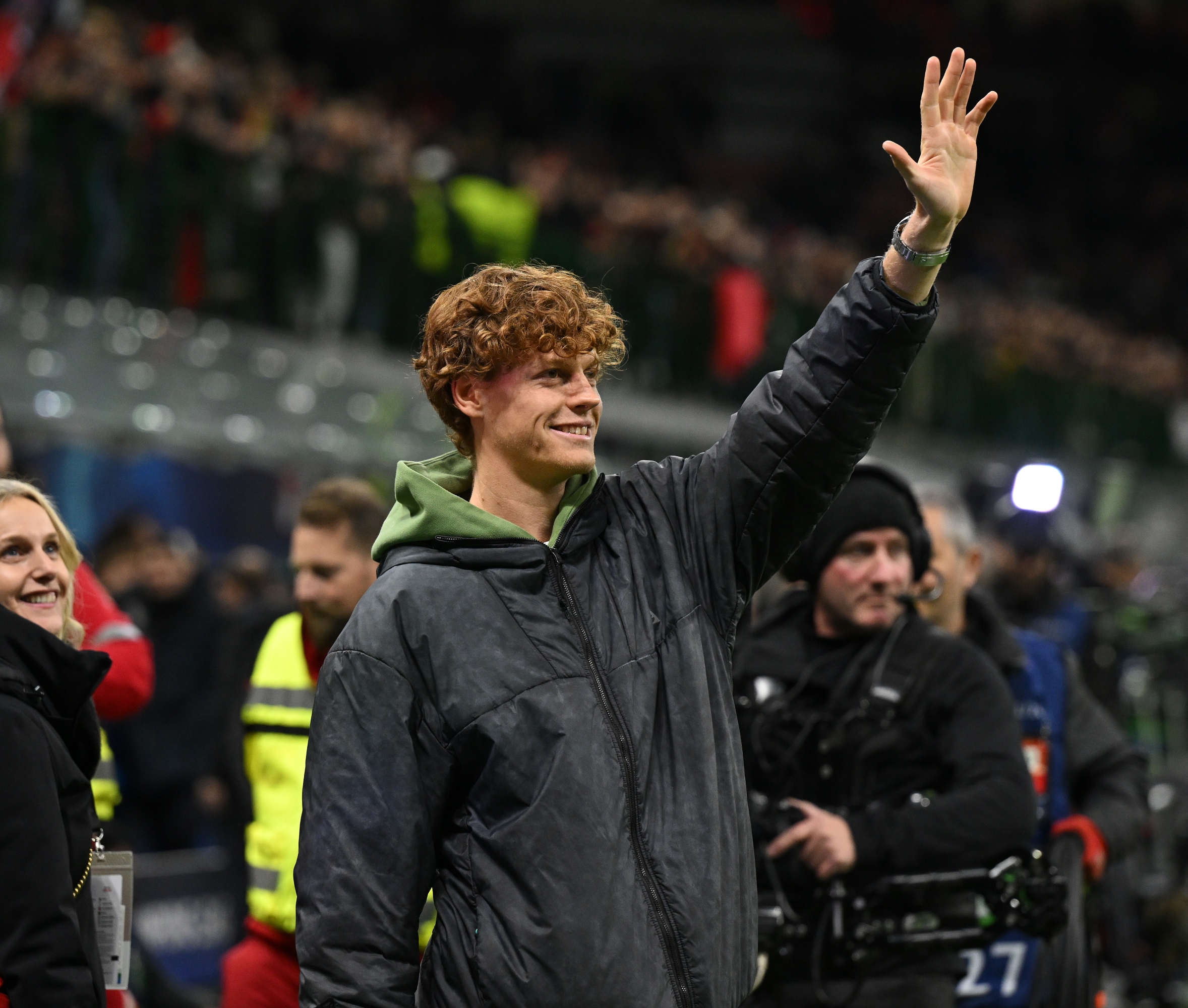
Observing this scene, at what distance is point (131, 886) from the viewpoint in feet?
9.91

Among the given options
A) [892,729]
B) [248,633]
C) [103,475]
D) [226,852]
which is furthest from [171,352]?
[892,729]

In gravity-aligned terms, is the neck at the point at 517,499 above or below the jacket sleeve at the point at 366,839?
above

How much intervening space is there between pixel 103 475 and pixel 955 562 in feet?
17.7

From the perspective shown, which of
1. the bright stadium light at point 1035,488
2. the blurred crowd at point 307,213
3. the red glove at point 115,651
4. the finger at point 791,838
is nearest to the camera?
the finger at point 791,838

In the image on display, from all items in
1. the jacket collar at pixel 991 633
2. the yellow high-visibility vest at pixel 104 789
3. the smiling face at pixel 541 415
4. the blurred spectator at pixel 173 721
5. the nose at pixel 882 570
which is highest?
the smiling face at pixel 541 415

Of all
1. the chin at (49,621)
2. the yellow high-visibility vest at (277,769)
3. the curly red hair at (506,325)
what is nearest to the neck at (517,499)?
the curly red hair at (506,325)

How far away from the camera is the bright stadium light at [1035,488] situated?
7.16m

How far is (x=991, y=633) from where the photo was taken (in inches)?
167

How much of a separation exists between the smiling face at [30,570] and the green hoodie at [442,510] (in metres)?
0.72

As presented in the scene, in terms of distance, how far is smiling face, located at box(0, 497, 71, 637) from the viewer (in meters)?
3.04

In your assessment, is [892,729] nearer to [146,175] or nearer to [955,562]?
[955,562]

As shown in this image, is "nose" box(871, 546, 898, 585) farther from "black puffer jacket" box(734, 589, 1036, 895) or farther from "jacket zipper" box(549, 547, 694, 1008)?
"jacket zipper" box(549, 547, 694, 1008)

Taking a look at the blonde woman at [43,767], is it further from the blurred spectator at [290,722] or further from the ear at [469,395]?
the blurred spectator at [290,722]

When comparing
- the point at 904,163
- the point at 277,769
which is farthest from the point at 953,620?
the point at 904,163
